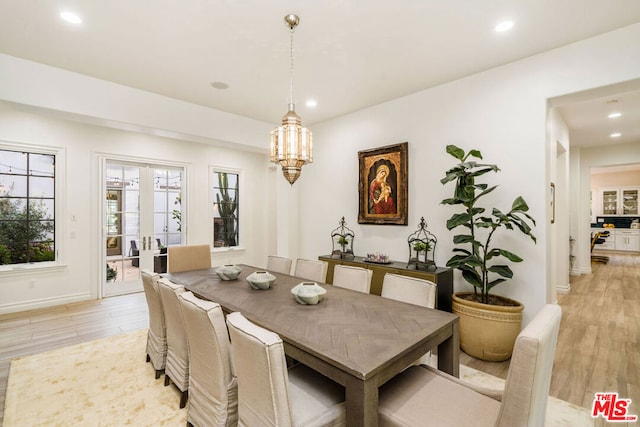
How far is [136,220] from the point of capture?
5.42m

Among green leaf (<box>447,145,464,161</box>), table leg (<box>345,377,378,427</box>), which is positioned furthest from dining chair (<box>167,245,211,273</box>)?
green leaf (<box>447,145,464,161</box>)

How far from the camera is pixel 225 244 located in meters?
6.59

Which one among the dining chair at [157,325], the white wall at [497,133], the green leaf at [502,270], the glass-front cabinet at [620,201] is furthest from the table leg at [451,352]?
the glass-front cabinet at [620,201]

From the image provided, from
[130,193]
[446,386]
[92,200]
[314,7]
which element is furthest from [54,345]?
[314,7]

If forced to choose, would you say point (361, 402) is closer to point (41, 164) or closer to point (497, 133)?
point (497, 133)

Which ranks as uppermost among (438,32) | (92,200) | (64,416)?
(438,32)

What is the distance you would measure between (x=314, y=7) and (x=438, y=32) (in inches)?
44.1

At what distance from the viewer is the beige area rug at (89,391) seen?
211 centimetres

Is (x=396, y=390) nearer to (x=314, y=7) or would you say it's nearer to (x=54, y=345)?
(x=314, y=7)

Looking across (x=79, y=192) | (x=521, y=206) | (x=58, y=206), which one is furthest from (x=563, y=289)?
(x=58, y=206)

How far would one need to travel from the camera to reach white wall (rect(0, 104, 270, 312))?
14.0 ft

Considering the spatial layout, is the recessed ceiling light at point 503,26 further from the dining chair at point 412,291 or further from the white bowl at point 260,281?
the white bowl at point 260,281

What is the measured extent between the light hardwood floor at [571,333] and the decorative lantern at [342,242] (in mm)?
2007

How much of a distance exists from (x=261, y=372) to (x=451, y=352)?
1264 mm
